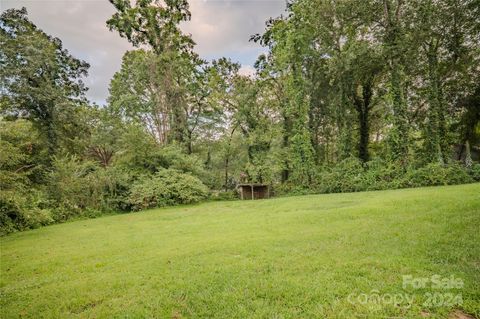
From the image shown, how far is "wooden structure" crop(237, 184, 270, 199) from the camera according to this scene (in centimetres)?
1750

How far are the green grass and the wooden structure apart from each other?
1037cm

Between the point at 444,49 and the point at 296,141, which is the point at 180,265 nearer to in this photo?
the point at 296,141

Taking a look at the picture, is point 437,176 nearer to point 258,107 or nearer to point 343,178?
point 343,178

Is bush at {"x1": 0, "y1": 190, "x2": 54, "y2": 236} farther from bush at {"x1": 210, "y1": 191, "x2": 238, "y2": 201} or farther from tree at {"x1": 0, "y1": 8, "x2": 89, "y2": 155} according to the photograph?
bush at {"x1": 210, "y1": 191, "x2": 238, "y2": 201}

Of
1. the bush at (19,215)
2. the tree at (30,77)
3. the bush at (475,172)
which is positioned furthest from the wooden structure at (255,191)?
the tree at (30,77)

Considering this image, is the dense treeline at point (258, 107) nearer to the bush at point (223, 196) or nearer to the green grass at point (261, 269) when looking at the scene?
the bush at point (223, 196)

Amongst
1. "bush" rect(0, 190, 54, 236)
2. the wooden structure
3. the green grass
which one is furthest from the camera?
the wooden structure

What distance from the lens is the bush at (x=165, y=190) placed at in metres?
14.7

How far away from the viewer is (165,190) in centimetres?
1496

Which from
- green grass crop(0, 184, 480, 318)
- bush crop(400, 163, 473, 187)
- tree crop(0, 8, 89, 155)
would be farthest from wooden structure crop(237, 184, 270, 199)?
tree crop(0, 8, 89, 155)

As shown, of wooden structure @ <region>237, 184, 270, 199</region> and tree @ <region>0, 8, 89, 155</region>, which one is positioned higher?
tree @ <region>0, 8, 89, 155</region>

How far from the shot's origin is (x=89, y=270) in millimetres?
4809

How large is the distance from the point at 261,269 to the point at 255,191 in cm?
1374

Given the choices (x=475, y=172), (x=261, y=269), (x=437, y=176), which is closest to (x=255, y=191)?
(x=437, y=176)
